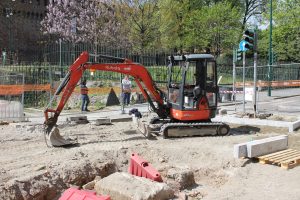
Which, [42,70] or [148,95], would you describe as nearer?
[148,95]

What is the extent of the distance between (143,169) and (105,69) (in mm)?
4764

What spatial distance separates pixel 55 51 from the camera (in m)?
24.3

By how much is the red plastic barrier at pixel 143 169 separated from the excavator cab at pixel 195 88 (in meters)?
4.23

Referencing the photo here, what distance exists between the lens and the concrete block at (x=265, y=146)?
991 cm

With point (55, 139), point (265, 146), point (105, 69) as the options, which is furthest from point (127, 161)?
point (105, 69)

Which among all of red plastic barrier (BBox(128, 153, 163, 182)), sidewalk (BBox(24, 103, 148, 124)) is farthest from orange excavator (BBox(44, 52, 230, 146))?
sidewalk (BBox(24, 103, 148, 124))

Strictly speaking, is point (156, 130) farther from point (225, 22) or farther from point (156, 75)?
point (225, 22)

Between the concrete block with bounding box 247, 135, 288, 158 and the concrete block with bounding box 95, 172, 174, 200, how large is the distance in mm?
2986

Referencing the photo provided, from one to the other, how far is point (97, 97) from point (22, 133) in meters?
11.8

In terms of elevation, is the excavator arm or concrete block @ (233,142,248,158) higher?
the excavator arm

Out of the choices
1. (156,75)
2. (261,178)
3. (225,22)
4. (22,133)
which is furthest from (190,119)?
(225,22)

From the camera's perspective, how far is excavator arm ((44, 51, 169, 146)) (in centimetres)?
1180

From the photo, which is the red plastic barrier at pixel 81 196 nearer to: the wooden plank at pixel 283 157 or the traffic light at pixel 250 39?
the wooden plank at pixel 283 157

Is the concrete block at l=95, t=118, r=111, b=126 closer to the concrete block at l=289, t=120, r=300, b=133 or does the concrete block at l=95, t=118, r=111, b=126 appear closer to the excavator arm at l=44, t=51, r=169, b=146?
the excavator arm at l=44, t=51, r=169, b=146
